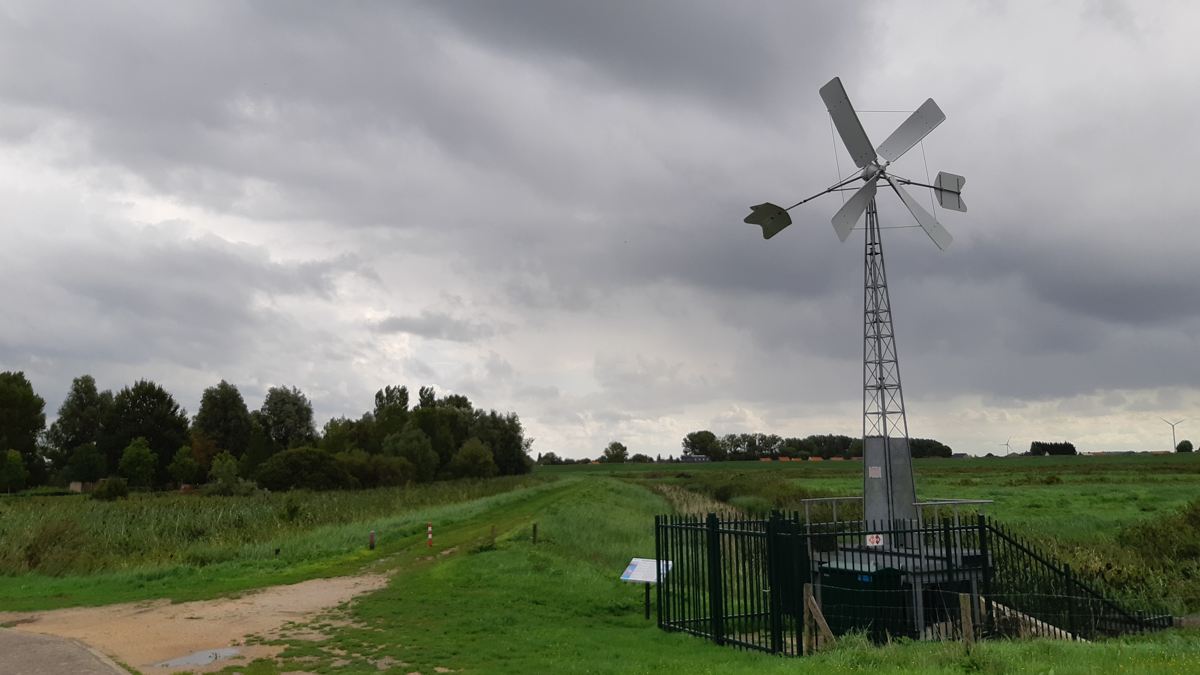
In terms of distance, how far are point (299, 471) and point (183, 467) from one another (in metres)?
14.9

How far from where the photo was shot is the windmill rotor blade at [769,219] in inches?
663

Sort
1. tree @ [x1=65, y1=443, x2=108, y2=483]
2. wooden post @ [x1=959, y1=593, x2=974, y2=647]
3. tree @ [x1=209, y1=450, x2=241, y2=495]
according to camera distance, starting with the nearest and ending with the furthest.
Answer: wooden post @ [x1=959, y1=593, x2=974, y2=647]
tree @ [x1=209, y1=450, x2=241, y2=495]
tree @ [x1=65, y1=443, x2=108, y2=483]

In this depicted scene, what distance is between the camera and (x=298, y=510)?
42938mm

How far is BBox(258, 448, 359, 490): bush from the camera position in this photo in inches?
2928

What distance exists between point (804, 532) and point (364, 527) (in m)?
25.3

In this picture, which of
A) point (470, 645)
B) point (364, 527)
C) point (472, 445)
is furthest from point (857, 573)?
point (472, 445)

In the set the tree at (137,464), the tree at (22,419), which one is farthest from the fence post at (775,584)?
the tree at (22,419)

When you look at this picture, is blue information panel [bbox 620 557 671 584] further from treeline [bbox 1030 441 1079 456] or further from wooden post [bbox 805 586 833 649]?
treeline [bbox 1030 441 1079 456]

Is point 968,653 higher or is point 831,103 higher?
point 831,103

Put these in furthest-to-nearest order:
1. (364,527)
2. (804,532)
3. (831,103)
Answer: (364,527)
(831,103)
(804,532)

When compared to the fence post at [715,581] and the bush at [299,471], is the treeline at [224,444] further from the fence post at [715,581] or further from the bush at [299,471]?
the fence post at [715,581]

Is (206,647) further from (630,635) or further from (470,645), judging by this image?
(630,635)

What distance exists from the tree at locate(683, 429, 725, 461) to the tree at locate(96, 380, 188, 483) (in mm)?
126563

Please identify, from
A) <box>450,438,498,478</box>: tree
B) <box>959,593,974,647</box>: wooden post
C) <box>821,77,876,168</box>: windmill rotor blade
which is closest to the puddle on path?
<box>959,593,974,647</box>: wooden post
